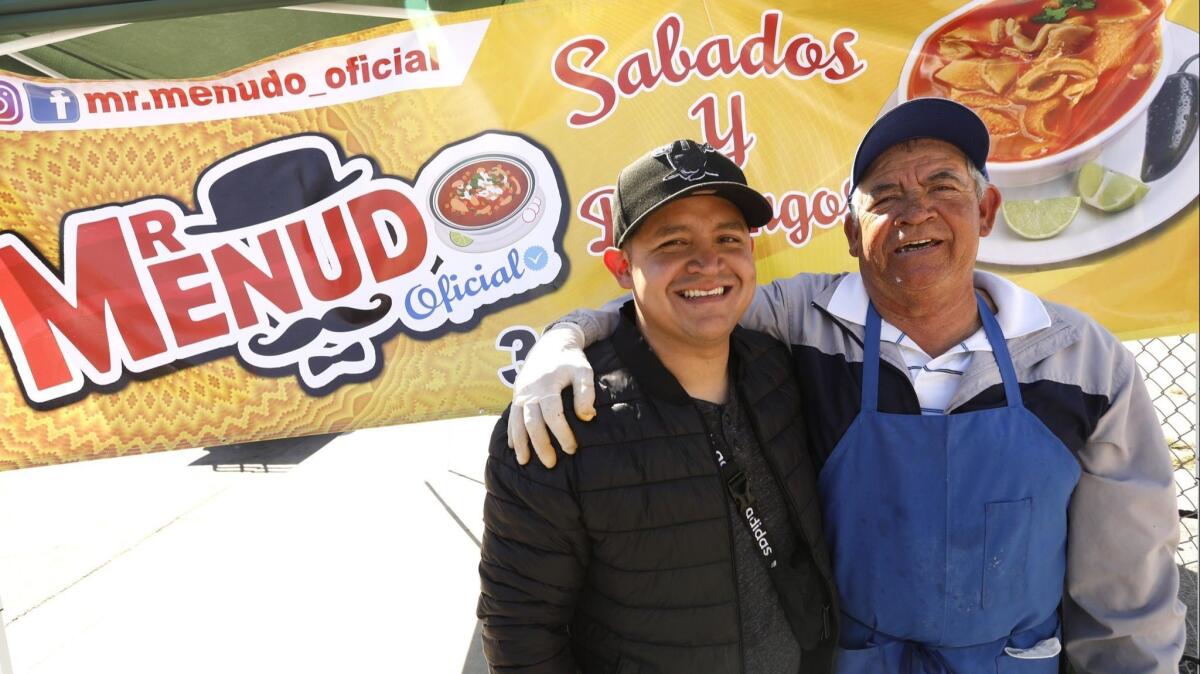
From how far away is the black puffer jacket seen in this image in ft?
4.83

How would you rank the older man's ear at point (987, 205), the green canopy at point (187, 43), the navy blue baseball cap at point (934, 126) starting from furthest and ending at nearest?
the green canopy at point (187, 43), the older man's ear at point (987, 205), the navy blue baseball cap at point (934, 126)

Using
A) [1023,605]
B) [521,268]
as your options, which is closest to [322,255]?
[521,268]

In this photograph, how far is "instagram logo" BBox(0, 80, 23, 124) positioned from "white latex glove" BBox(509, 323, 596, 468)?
96.9 inches

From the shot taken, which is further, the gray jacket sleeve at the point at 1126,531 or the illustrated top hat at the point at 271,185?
the illustrated top hat at the point at 271,185

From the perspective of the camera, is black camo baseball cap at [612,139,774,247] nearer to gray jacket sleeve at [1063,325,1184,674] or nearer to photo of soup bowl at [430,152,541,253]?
gray jacket sleeve at [1063,325,1184,674]

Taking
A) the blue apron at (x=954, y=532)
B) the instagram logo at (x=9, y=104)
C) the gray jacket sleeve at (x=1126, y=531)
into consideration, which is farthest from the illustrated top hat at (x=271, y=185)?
the gray jacket sleeve at (x=1126, y=531)

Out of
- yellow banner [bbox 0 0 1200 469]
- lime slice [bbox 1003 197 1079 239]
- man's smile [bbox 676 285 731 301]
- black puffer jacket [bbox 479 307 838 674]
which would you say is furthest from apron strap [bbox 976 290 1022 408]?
lime slice [bbox 1003 197 1079 239]

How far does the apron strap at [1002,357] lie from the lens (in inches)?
64.1

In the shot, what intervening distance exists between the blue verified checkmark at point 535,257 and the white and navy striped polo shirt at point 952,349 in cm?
134

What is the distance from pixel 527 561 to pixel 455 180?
1.72 metres

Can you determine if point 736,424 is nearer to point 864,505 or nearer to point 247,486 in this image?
point 864,505

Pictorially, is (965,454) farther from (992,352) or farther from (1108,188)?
(1108,188)

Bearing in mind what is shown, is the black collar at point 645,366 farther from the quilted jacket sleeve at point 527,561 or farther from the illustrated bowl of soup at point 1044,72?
the illustrated bowl of soup at point 1044,72

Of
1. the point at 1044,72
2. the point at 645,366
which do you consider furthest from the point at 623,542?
the point at 1044,72
